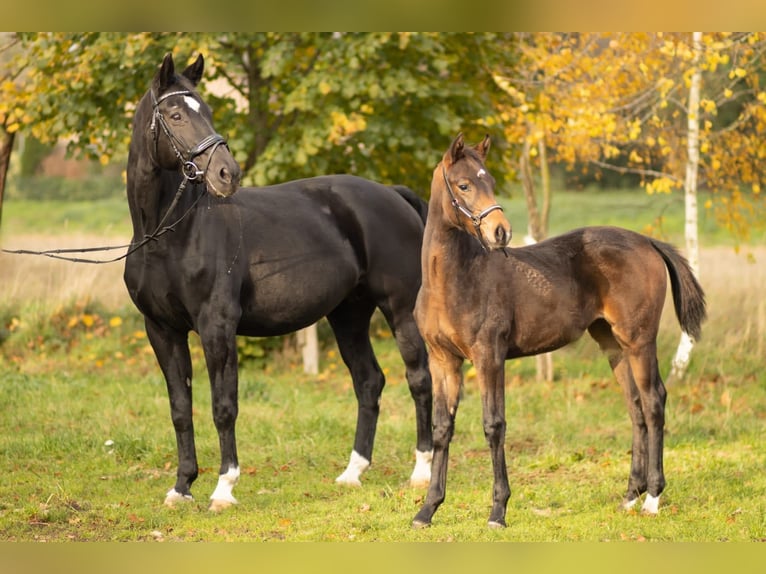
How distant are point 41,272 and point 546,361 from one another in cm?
773

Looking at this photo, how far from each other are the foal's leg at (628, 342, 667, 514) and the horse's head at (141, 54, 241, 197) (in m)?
2.78

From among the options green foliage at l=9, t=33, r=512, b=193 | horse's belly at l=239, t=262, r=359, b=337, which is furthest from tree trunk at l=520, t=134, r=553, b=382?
horse's belly at l=239, t=262, r=359, b=337

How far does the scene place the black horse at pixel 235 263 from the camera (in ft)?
21.1

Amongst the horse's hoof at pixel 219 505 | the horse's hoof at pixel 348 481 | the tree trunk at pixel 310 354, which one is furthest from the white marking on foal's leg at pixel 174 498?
the tree trunk at pixel 310 354

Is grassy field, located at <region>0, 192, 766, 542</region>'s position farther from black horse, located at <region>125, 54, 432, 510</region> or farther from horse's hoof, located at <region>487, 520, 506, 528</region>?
black horse, located at <region>125, 54, 432, 510</region>

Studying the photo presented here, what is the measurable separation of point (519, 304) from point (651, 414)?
1137 millimetres

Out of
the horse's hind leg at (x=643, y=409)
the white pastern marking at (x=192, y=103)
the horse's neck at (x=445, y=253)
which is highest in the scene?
the white pastern marking at (x=192, y=103)

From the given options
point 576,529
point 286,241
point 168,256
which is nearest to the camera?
point 576,529

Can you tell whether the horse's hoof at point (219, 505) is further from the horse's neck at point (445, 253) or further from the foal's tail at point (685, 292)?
the foal's tail at point (685, 292)

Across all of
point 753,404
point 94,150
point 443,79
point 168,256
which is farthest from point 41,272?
point 753,404

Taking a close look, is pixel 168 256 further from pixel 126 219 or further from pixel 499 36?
pixel 126 219

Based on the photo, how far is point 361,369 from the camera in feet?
25.7

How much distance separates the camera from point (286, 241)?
284 inches

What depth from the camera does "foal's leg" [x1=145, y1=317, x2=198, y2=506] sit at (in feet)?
22.6
